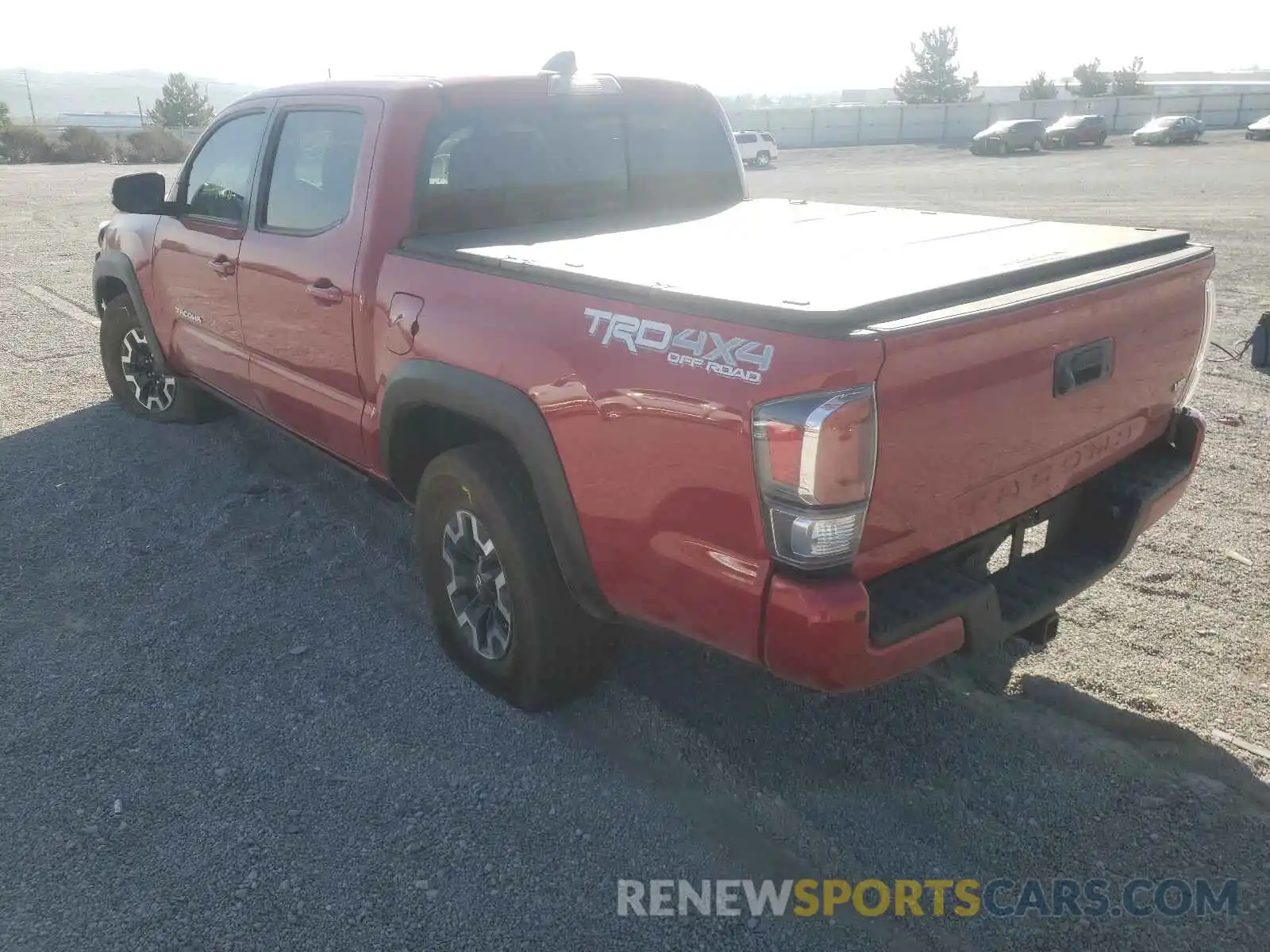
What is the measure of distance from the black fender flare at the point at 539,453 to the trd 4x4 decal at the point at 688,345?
35cm

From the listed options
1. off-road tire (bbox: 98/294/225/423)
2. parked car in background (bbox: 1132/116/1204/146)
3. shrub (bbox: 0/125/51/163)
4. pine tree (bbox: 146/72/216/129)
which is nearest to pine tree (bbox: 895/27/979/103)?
parked car in background (bbox: 1132/116/1204/146)

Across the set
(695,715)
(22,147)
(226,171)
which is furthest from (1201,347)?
(22,147)

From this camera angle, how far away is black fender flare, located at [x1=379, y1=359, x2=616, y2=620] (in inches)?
112

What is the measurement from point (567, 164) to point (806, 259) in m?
1.42

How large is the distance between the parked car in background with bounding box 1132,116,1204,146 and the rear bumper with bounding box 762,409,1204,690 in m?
42.8

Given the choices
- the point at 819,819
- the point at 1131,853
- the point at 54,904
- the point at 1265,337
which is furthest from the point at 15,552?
the point at 1265,337

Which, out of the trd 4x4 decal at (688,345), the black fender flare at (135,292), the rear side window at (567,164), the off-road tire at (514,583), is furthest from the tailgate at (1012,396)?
the black fender flare at (135,292)

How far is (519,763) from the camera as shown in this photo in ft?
10.2

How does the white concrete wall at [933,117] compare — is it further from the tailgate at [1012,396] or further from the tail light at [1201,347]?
the tailgate at [1012,396]

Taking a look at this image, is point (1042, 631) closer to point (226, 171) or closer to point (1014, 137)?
point (226, 171)

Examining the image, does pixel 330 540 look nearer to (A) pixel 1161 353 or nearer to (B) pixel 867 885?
(B) pixel 867 885

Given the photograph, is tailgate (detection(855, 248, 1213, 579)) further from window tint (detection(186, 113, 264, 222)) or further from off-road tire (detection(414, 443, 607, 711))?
window tint (detection(186, 113, 264, 222))

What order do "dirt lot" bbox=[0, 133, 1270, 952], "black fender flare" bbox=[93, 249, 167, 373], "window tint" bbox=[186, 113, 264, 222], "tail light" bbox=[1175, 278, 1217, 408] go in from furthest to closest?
"black fender flare" bbox=[93, 249, 167, 373], "window tint" bbox=[186, 113, 264, 222], "tail light" bbox=[1175, 278, 1217, 408], "dirt lot" bbox=[0, 133, 1270, 952]

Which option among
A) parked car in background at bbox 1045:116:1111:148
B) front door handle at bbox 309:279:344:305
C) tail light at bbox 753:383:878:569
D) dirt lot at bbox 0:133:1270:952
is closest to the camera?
tail light at bbox 753:383:878:569
